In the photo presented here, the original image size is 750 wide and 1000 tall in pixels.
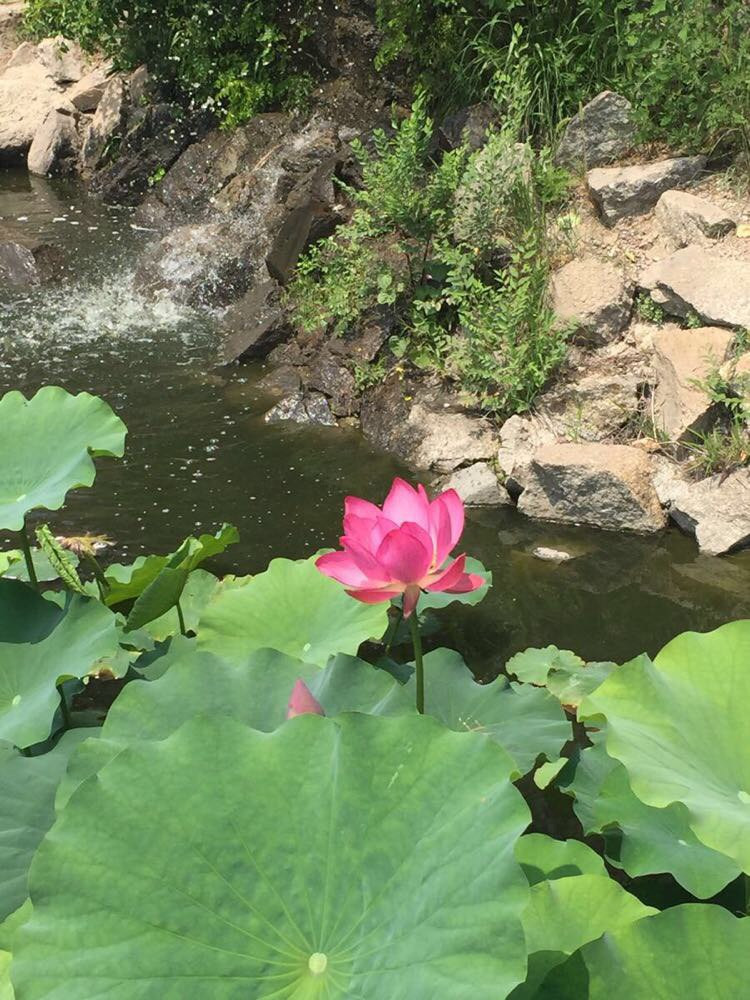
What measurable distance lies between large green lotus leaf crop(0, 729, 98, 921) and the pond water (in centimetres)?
206

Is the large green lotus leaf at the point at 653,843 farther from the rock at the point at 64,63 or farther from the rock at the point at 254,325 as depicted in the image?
the rock at the point at 64,63

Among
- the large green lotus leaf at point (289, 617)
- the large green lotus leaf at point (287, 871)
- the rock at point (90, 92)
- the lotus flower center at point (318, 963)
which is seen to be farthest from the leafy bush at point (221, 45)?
the lotus flower center at point (318, 963)

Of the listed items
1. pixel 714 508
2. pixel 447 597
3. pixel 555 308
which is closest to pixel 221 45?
pixel 555 308

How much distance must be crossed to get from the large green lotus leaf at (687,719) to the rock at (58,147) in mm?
8986

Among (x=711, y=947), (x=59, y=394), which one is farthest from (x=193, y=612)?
(x=711, y=947)

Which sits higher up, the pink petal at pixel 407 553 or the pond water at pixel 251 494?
the pink petal at pixel 407 553

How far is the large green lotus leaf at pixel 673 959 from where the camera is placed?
91cm

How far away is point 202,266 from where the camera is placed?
270 inches

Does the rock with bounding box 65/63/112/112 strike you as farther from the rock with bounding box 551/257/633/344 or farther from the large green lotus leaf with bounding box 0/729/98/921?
the large green lotus leaf with bounding box 0/729/98/921

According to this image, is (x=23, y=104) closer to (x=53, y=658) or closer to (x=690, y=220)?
(x=690, y=220)

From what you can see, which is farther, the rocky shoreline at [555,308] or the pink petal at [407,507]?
the rocky shoreline at [555,308]

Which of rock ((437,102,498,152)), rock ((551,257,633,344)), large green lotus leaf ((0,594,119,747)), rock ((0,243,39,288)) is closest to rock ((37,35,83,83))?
rock ((0,243,39,288))

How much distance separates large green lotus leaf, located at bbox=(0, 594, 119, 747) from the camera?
165cm

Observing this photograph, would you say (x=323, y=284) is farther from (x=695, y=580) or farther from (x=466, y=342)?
(x=695, y=580)
